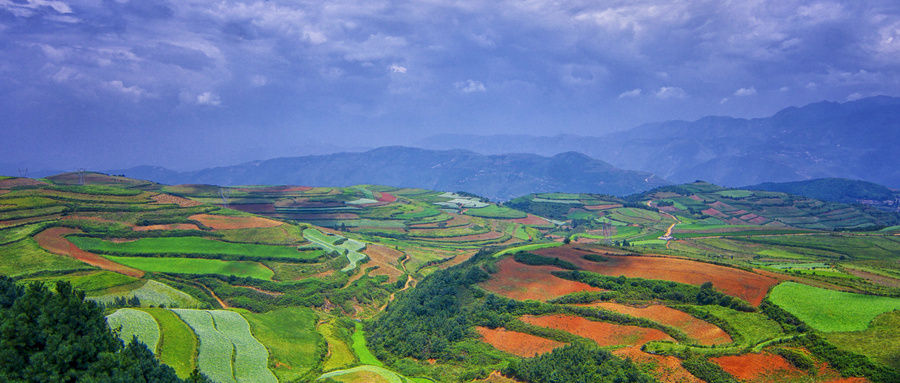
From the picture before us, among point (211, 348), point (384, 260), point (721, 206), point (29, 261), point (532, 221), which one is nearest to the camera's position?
point (211, 348)

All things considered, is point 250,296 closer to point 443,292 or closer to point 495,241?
point 443,292

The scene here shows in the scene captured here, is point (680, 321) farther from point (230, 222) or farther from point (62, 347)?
point (230, 222)

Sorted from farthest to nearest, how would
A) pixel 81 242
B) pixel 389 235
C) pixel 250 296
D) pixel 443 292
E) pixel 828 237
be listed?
pixel 389 235 → pixel 828 237 → pixel 81 242 → pixel 250 296 → pixel 443 292

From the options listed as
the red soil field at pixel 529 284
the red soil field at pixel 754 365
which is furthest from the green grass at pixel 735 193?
the red soil field at pixel 754 365

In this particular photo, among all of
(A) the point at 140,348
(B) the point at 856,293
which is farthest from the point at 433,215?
(A) the point at 140,348

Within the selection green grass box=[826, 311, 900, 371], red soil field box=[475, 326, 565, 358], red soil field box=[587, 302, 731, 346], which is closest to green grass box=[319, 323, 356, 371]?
red soil field box=[475, 326, 565, 358]

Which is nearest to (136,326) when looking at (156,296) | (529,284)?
(156,296)

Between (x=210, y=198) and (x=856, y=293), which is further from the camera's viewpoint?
(x=210, y=198)
